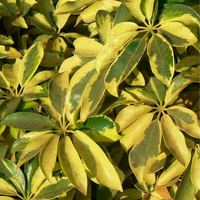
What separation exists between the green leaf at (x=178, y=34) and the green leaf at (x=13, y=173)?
0.57m

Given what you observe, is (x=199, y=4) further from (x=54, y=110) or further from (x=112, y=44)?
(x=54, y=110)

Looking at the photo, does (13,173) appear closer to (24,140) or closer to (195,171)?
(24,140)

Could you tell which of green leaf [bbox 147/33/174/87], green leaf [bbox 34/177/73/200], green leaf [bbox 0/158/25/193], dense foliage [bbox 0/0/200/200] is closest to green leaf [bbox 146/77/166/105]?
dense foliage [bbox 0/0/200/200]

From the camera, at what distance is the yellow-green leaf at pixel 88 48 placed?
96 centimetres

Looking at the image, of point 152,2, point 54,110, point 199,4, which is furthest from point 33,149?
point 199,4

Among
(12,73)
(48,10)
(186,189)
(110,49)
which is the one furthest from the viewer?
(48,10)

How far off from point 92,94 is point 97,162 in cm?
17

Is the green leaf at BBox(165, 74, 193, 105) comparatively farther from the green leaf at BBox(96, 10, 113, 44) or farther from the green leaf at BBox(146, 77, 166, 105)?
the green leaf at BBox(96, 10, 113, 44)

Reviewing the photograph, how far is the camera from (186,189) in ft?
3.00

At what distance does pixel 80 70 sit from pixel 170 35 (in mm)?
258

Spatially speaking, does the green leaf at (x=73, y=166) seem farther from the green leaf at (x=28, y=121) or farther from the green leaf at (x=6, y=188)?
the green leaf at (x=6, y=188)

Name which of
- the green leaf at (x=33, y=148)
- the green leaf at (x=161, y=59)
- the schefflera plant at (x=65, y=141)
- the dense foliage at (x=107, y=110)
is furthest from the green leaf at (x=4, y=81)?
the green leaf at (x=161, y=59)

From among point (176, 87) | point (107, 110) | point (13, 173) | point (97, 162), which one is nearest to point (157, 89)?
point (176, 87)

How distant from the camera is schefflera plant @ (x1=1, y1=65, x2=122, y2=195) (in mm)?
812
